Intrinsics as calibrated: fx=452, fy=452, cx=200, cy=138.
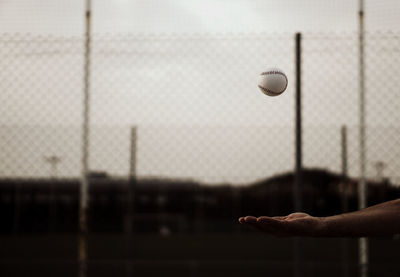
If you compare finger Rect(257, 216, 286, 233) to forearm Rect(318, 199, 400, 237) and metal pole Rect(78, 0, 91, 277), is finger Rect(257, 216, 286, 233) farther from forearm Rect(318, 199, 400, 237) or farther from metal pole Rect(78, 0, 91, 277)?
metal pole Rect(78, 0, 91, 277)

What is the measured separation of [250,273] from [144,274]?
58.8 inches

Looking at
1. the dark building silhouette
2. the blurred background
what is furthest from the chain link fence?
the dark building silhouette

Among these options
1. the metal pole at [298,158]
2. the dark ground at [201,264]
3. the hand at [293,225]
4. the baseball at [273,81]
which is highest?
the baseball at [273,81]

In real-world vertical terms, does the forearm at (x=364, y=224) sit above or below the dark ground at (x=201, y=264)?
above

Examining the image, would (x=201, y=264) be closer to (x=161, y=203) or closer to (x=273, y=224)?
(x=273, y=224)

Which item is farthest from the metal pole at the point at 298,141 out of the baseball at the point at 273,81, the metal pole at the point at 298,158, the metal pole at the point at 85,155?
the metal pole at the point at 85,155

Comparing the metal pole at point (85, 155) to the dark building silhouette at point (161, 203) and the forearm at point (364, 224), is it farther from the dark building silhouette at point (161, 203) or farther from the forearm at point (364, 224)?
the dark building silhouette at point (161, 203)

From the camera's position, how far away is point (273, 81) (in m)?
4.53

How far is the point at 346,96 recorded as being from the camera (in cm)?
494

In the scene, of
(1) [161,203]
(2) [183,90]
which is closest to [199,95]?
(2) [183,90]

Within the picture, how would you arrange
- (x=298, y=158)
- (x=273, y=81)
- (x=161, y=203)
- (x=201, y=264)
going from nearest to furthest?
(x=298, y=158)
(x=273, y=81)
(x=201, y=264)
(x=161, y=203)

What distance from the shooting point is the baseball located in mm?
4496

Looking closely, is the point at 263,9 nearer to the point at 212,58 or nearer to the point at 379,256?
the point at 212,58

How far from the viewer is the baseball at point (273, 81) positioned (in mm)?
4496
